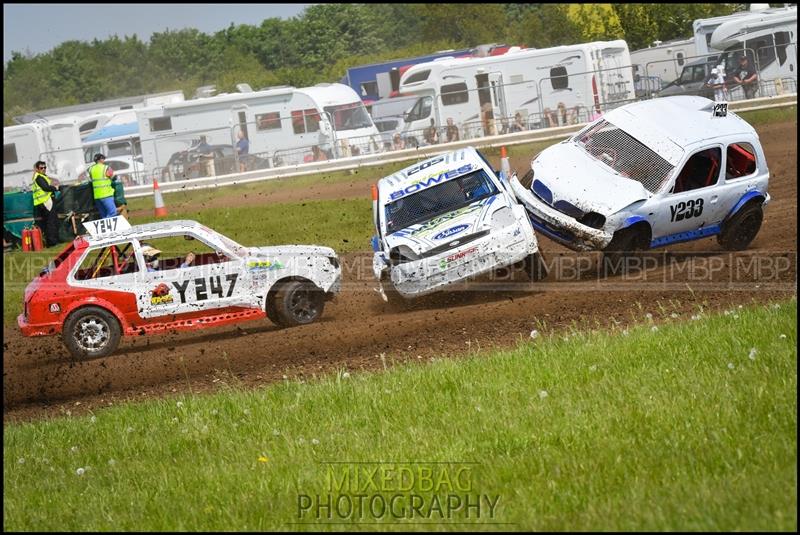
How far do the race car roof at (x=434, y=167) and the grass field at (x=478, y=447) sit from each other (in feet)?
15.6

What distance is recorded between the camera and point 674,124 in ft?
46.8

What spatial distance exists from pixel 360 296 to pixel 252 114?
1786 cm

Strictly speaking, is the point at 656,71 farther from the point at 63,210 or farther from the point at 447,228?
the point at 447,228

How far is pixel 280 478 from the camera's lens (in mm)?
6539

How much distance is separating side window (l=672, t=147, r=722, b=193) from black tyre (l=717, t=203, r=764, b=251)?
0.68 metres

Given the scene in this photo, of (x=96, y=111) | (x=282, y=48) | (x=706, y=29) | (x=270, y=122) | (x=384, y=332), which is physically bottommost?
(x=384, y=332)

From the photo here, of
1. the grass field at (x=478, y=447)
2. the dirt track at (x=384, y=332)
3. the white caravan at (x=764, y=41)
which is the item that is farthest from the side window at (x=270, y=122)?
the grass field at (x=478, y=447)

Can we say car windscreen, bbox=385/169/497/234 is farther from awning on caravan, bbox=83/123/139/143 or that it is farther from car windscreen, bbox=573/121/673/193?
awning on caravan, bbox=83/123/139/143

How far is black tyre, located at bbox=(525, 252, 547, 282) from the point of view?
13.2m

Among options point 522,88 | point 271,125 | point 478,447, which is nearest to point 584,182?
point 478,447

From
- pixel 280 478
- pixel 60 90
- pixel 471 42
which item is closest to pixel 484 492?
pixel 280 478

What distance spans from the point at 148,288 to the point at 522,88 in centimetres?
1890

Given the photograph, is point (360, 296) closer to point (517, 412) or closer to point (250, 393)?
point (250, 393)

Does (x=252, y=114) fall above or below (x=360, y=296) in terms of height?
above
